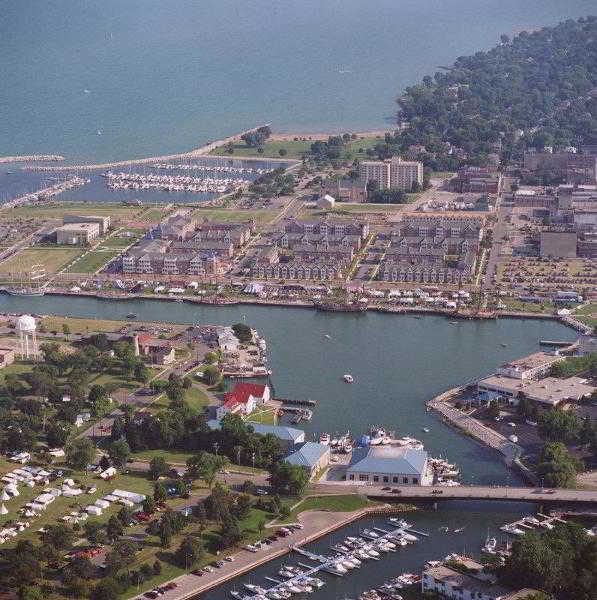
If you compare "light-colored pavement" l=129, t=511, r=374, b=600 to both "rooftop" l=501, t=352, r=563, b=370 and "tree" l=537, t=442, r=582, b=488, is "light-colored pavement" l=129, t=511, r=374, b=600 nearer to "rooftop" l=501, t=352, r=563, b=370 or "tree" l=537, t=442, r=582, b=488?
"tree" l=537, t=442, r=582, b=488

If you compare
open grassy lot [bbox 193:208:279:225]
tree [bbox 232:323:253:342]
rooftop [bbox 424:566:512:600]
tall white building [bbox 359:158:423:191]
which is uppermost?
tall white building [bbox 359:158:423:191]

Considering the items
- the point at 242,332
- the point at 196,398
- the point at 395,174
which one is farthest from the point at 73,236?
the point at 196,398

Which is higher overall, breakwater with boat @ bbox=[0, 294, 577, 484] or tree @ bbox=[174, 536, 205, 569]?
breakwater with boat @ bbox=[0, 294, 577, 484]

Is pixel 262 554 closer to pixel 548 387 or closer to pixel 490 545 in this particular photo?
pixel 490 545

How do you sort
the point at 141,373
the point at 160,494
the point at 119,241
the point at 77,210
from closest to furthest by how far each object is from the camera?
the point at 160,494, the point at 141,373, the point at 119,241, the point at 77,210

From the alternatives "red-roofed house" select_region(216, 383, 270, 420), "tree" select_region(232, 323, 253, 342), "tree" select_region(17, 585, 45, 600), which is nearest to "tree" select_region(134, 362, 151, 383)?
"red-roofed house" select_region(216, 383, 270, 420)

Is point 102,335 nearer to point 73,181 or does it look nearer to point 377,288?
point 377,288

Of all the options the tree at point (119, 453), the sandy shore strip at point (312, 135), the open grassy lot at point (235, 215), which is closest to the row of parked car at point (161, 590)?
the tree at point (119, 453)
